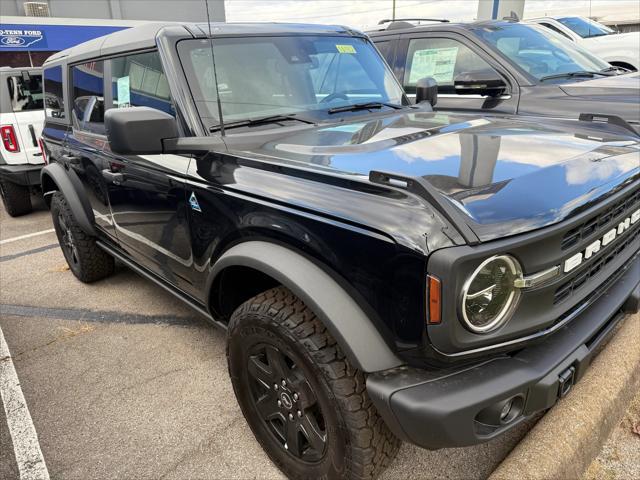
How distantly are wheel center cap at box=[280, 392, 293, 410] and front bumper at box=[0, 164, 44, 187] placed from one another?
18.4 feet

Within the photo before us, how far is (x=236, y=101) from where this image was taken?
2523mm

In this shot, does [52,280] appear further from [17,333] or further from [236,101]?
[236,101]

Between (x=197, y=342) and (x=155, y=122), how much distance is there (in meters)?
1.65

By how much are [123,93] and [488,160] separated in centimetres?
224

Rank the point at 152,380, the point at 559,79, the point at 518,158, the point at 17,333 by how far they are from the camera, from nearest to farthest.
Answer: the point at 518,158 < the point at 152,380 < the point at 17,333 < the point at 559,79

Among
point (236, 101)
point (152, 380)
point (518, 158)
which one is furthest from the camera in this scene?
point (152, 380)

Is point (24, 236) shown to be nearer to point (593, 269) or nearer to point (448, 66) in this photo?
point (448, 66)

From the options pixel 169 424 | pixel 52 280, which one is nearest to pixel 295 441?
pixel 169 424

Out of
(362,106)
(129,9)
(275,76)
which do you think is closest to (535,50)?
(362,106)

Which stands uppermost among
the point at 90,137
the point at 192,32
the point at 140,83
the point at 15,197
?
the point at 192,32

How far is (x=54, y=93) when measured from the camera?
4.28 meters

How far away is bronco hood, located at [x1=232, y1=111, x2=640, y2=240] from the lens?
1.58 metres

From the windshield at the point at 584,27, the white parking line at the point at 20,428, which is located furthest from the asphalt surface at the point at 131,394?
the windshield at the point at 584,27

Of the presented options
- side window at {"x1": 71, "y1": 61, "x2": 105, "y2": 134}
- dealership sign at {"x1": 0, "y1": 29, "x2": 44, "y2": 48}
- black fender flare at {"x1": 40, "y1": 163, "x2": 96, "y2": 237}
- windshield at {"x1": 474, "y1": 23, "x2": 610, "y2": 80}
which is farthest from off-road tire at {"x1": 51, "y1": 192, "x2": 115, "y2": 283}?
dealership sign at {"x1": 0, "y1": 29, "x2": 44, "y2": 48}
